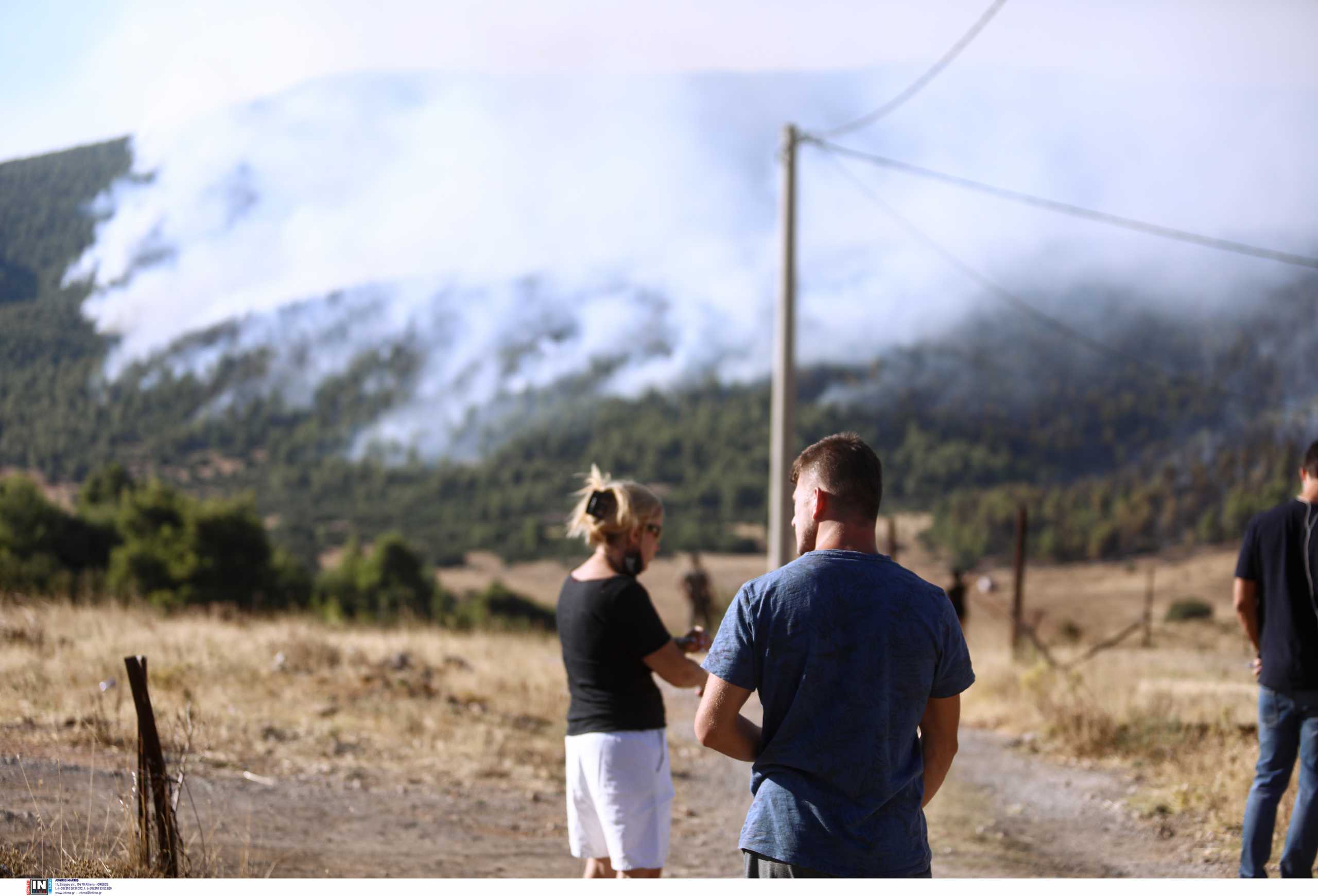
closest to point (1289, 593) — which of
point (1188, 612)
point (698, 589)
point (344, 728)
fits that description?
point (344, 728)

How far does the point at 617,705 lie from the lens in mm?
3232

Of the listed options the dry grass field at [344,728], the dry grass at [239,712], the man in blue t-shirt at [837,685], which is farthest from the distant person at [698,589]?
the man in blue t-shirt at [837,685]

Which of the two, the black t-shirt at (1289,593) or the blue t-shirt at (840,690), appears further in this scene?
the black t-shirt at (1289,593)

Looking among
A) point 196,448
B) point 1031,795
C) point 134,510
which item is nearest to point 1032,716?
point 1031,795

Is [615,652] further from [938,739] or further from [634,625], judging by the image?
[938,739]

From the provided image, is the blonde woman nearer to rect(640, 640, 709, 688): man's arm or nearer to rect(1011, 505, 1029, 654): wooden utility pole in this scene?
rect(640, 640, 709, 688): man's arm

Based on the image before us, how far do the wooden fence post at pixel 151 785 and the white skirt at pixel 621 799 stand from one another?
4.92ft

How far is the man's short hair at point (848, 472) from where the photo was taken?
2291 mm

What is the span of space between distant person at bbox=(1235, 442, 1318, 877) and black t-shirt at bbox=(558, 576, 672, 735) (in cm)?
233

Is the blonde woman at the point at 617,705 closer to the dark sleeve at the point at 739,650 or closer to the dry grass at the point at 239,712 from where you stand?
the dark sleeve at the point at 739,650

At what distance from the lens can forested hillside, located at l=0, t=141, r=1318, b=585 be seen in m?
66.5

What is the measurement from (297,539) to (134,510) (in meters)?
48.0

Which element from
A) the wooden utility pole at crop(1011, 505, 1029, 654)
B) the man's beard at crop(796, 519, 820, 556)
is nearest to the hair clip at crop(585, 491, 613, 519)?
the man's beard at crop(796, 519, 820, 556)
